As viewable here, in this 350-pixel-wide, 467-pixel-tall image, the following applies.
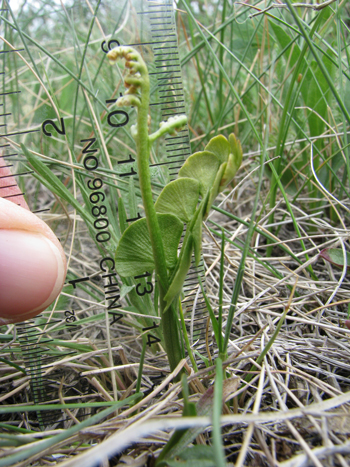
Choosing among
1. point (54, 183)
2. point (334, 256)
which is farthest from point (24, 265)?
point (334, 256)

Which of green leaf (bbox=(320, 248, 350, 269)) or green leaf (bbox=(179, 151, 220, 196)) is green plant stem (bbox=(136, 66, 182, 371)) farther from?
green leaf (bbox=(320, 248, 350, 269))

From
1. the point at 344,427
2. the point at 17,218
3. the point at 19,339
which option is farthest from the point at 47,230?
the point at 344,427

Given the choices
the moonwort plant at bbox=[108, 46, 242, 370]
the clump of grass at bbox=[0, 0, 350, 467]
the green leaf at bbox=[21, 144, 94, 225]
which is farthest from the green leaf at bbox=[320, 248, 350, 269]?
the green leaf at bbox=[21, 144, 94, 225]

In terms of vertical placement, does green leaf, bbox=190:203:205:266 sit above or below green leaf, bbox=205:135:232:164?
below

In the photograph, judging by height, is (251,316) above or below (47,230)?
below

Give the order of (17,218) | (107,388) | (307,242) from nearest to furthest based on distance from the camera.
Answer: (17,218) → (107,388) → (307,242)

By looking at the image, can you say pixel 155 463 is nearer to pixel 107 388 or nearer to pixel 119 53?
pixel 107 388

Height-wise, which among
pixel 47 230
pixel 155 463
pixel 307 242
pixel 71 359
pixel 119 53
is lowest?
pixel 155 463
